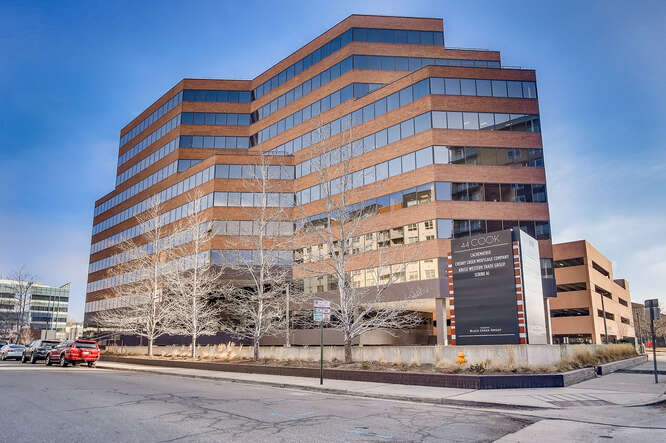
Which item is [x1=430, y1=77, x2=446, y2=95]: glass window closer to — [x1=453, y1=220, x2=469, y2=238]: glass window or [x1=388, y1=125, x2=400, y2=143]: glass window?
[x1=388, y1=125, x2=400, y2=143]: glass window

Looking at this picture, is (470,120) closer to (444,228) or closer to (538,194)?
(538,194)

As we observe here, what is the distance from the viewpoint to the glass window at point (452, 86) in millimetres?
41847

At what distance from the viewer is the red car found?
93.8 feet

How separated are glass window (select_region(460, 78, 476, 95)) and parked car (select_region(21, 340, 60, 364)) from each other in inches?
1512

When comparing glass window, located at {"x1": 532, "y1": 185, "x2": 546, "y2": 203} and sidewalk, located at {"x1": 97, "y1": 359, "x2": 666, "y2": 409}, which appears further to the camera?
glass window, located at {"x1": 532, "y1": 185, "x2": 546, "y2": 203}

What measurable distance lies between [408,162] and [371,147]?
178 inches

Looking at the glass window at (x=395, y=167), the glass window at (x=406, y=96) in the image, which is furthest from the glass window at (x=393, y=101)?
the glass window at (x=395, y=167)

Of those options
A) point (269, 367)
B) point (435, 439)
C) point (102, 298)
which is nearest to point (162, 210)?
point (102, 298)

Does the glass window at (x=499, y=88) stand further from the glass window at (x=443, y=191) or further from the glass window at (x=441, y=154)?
the glass window at (x=443, y=191)

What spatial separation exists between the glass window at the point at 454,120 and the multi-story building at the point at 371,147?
174 mm

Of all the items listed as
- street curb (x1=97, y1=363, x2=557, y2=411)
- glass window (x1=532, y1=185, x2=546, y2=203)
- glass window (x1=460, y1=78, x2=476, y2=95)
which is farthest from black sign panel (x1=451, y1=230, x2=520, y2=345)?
glass window (x1=460, y1=78, x2=476, y2=95)

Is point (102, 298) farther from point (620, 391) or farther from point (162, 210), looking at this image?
point (620, 391)

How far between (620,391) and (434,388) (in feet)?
16.9

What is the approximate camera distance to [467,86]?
139 feet
